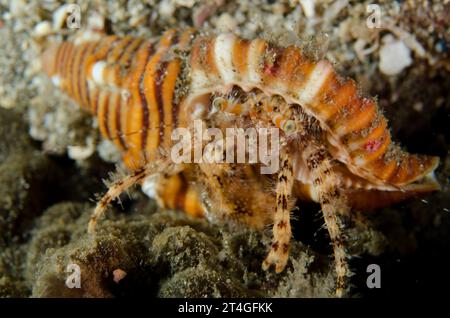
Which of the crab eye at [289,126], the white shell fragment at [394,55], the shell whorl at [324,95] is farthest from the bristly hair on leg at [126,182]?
the white shell fragment at [394,55]

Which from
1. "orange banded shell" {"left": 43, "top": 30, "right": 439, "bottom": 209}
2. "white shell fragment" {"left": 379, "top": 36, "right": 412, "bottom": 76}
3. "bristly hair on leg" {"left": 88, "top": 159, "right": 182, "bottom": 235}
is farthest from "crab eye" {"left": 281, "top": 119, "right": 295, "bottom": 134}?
"white shell fragment" {"left": 379, "top": 36, "right": 412, "bottom": 76}

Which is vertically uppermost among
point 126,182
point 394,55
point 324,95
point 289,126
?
point 394,55

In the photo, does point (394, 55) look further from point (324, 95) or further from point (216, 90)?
point (216, 90)

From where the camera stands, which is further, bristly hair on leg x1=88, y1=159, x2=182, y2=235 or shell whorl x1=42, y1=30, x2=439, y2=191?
bristly hair on leg x1=88, y1=159, x2=182, y2=235

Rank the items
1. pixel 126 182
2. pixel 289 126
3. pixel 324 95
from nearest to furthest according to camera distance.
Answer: pixel 324 95 < pixel 289 126 < pixel 126 182

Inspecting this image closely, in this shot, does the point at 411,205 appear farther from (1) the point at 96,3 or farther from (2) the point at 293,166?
(1) the point at 96,3

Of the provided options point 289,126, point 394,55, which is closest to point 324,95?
point 289,126

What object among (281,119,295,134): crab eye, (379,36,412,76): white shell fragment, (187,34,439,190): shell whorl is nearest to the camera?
(187,34,439,190): shell whorl

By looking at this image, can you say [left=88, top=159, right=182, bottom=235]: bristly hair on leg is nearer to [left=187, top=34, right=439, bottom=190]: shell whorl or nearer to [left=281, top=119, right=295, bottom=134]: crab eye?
[left=187, top=34, right=439, bottom=190]: shell whorl
